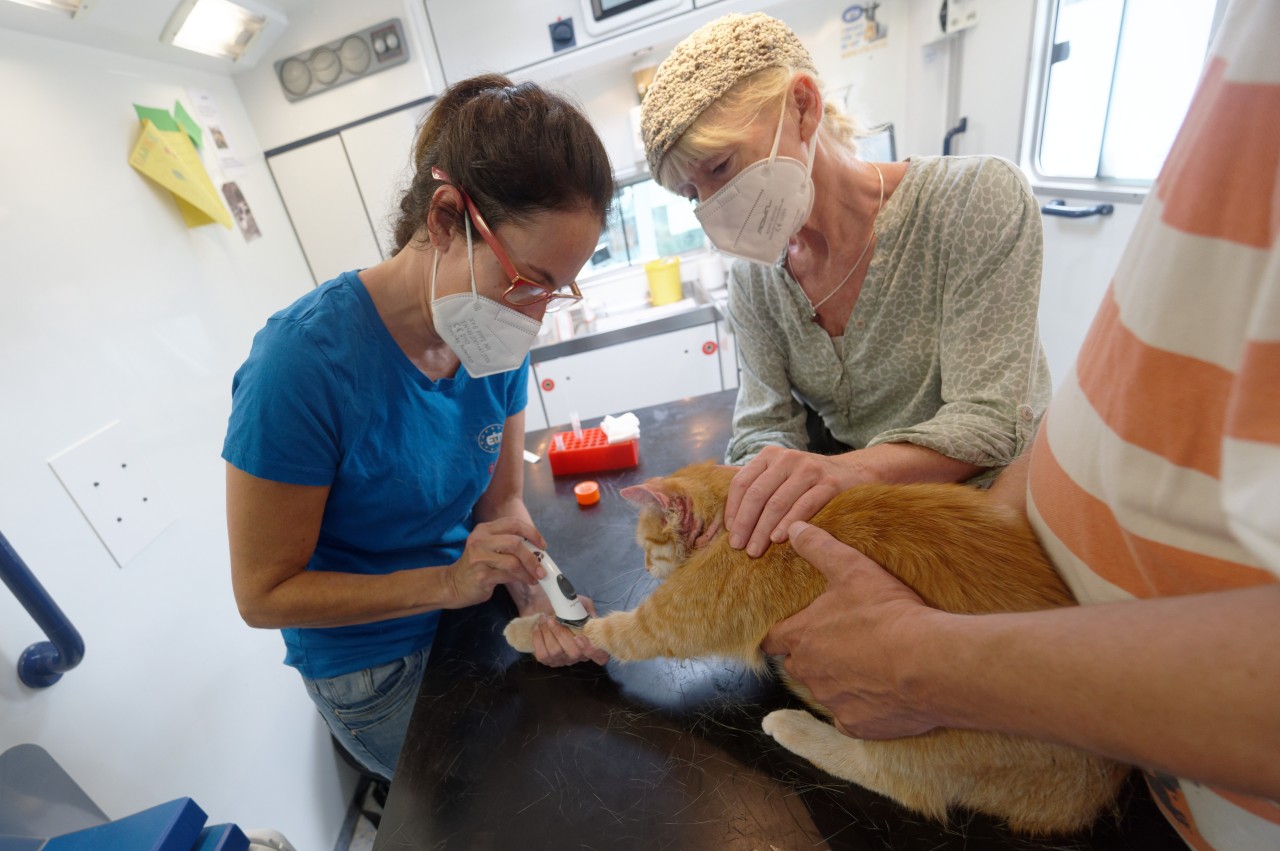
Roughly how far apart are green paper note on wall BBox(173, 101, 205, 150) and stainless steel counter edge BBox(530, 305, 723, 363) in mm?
1771

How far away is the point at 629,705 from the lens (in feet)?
2.99

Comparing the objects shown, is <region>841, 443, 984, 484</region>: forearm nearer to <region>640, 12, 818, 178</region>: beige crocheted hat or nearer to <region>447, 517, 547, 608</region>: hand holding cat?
<region>447, 517, 547, 608</region>: hand holding cat

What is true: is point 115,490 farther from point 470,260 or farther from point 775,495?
point 775,495

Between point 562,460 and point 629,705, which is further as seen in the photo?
point 562,460

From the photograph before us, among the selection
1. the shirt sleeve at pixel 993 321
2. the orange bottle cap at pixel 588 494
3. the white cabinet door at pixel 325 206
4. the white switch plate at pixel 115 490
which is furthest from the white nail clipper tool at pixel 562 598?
the white cabinet door at pixel 325 206

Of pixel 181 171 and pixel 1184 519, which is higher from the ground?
pixel 181 171

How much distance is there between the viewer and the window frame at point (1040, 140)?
217cm

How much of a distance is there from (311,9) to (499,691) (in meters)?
3.23

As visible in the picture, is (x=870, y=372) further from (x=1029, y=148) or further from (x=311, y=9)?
(x=311, y=9)

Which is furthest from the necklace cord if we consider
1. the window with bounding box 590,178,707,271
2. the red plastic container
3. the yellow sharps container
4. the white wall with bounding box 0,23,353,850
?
the window with bounding box 590,178,707,271

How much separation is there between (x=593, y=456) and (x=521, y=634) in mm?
691

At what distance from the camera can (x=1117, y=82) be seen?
87.8 inches

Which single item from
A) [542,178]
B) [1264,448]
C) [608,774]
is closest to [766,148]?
[542,178]

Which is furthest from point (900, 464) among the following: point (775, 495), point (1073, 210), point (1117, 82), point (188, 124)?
point (188, 124)
